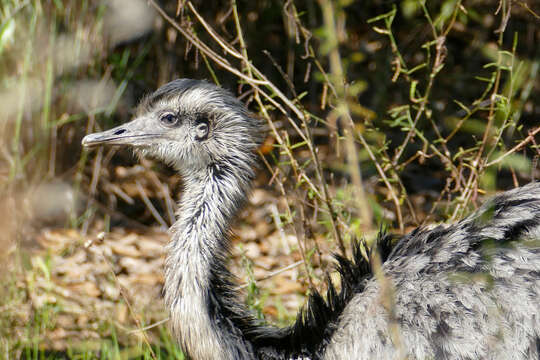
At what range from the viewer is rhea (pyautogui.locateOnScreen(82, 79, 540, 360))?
306 cm

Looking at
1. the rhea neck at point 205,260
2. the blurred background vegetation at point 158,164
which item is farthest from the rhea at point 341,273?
the blurred background vegetation at point 158,164

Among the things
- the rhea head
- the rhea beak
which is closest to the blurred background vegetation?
the rhea head

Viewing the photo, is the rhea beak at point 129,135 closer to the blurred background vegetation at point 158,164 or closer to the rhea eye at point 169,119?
the rhea eye at point 169,119

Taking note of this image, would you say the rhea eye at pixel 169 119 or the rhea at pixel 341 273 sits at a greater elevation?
the rhea eye at pixel 169 119

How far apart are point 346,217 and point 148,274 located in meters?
1.88

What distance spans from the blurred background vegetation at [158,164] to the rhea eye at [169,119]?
0.42m

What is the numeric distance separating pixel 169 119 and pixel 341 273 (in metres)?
1.07

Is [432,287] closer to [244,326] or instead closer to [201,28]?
[244,326]

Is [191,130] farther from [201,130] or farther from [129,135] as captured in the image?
[129,135]

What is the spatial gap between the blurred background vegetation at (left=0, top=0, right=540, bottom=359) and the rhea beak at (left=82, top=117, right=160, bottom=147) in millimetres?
545

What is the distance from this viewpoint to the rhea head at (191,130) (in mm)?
3744

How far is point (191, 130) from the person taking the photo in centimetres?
382

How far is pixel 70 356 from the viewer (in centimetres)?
431

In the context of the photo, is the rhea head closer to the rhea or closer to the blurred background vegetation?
the rhea
